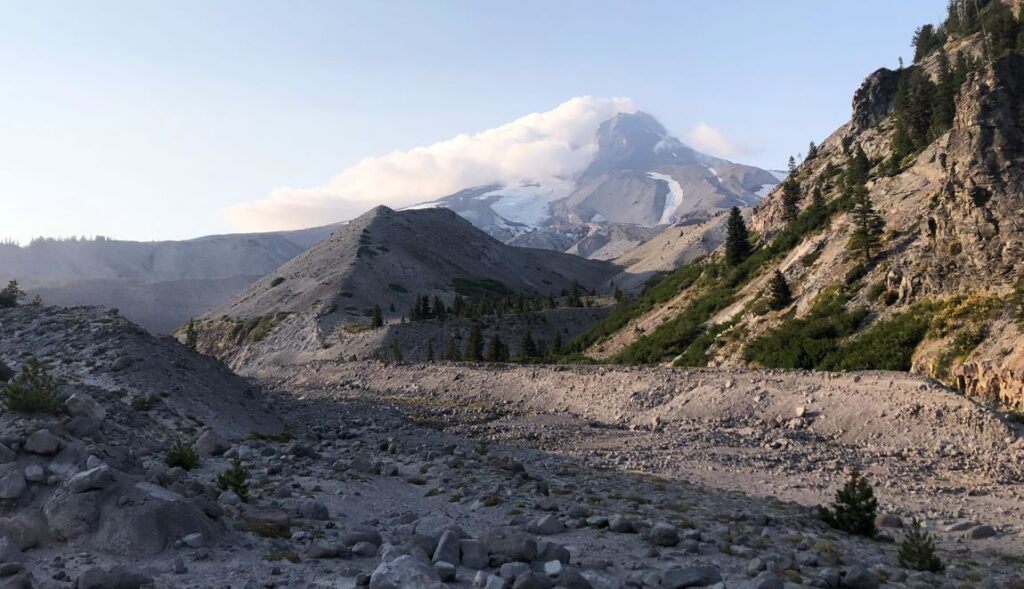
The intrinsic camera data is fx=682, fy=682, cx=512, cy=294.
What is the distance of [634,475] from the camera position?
19.4 m

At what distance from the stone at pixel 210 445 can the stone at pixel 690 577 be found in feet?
40.9

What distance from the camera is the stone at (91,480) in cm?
980

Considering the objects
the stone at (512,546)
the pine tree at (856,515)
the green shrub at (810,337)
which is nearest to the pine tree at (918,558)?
the pine tree at (856,515)

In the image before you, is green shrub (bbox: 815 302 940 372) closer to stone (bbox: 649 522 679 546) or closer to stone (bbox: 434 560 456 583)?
stone (bbox: 649 522 679 546)

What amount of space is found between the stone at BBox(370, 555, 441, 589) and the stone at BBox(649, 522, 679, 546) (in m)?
4.02

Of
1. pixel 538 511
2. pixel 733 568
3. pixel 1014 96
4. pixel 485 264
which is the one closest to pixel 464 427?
pixel 538 511

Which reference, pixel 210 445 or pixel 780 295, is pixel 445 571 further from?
pixel 780 295

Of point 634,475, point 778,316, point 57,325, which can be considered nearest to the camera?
point 634,475

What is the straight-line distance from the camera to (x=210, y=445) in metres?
17.2

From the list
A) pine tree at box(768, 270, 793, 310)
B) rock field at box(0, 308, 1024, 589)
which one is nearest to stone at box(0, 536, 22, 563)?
A: rock field at box(0, 308, 1024, 589)

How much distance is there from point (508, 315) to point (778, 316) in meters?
40.0

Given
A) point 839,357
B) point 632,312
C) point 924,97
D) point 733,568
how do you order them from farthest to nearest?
1. point 632,312
2. point 924,97
3. point 839,357
4. point 733,568

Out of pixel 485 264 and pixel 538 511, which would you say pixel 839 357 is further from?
pixel 485 264

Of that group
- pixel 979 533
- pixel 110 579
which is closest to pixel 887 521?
pixel 979 533
